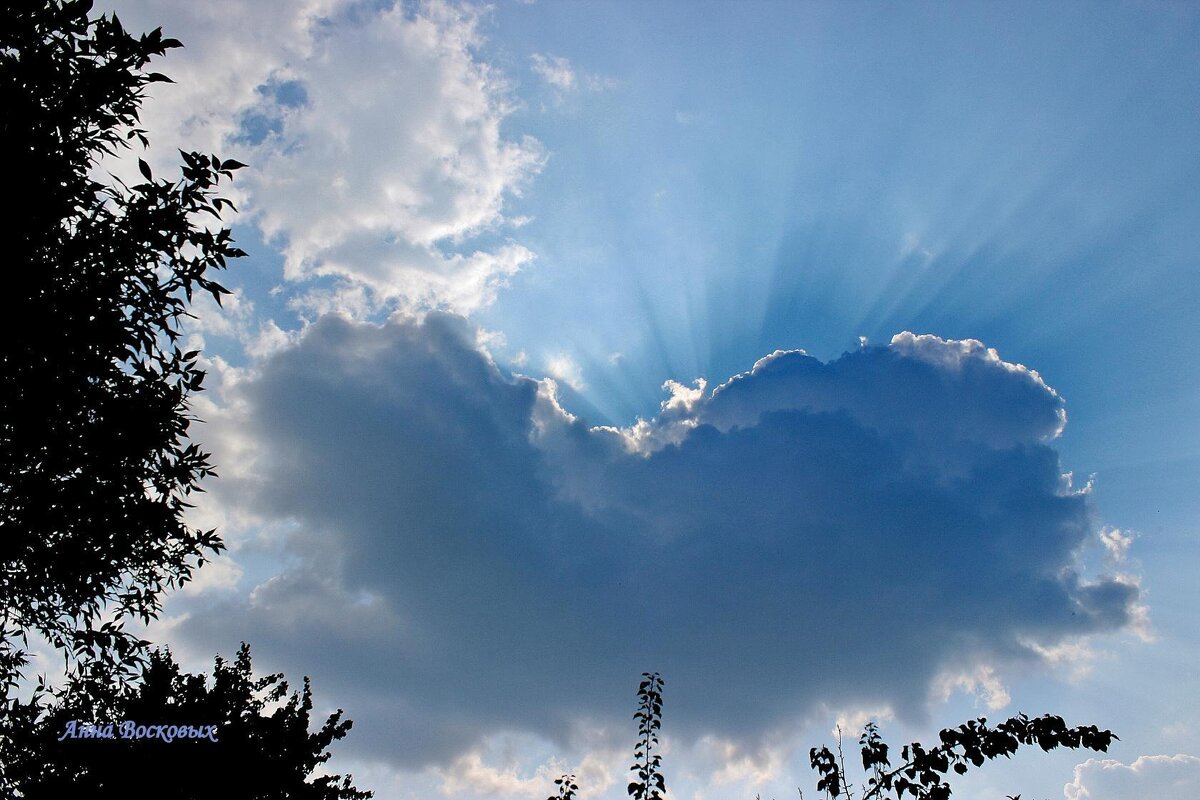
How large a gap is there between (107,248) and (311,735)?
24.2 meters

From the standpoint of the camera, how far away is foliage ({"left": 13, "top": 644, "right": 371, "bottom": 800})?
735 inches

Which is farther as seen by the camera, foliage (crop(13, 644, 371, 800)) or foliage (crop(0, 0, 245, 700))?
foliage (crop(13, 644, 371, 800))

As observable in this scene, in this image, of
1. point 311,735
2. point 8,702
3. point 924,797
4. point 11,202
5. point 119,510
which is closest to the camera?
point 924,797

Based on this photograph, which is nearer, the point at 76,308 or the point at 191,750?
the point at 76,308

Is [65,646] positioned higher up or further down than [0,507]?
further down

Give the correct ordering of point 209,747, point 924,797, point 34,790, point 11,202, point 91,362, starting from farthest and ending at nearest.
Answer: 1. point 209,747
2. point 34,790
3. point 91,362
4. point 11,202
5. point 924,797

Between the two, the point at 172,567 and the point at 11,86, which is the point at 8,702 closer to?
the point at 172,567

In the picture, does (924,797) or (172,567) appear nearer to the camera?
(924,797)

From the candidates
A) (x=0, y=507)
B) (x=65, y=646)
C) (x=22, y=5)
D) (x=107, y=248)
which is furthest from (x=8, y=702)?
(x=22, y=5)

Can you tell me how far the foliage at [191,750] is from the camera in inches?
735

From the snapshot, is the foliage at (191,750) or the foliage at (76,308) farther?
the foliage at (191,750)

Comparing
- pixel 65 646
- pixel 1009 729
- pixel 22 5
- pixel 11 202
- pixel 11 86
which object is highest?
pixel 22 5

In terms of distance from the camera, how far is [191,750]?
21375 millimetres

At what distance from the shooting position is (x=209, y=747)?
21953mm
